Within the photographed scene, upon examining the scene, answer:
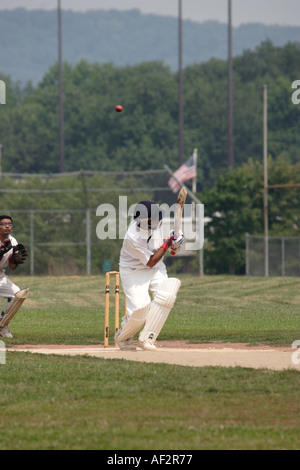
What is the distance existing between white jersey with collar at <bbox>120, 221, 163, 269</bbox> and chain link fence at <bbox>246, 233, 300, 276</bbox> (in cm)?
2422

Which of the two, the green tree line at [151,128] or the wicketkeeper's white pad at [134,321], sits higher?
the green tree line at [151,128]

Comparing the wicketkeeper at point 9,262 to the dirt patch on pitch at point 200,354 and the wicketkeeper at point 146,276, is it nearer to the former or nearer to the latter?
the dirt patch on pitch at point 200,354

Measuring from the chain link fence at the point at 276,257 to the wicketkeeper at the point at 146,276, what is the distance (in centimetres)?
2420

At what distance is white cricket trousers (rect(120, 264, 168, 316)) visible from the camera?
12219 millimetres

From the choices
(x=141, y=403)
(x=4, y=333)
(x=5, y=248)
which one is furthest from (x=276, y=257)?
(x=141, y=403)

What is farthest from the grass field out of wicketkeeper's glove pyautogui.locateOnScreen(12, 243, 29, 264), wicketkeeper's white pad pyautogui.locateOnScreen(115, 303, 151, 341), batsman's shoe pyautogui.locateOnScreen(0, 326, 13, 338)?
wicketkeeper's glove pyautogui.locateOnScreen(12, 243, 29, 264)

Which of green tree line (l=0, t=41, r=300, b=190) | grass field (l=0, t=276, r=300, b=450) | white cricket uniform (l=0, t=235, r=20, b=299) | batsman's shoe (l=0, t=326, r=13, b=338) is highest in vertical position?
green tree line (l=0, t=41, r=300, b=190)

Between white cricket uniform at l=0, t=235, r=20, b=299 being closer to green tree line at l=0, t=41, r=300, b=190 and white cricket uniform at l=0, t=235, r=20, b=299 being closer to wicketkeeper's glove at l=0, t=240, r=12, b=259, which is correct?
wicketkeeper's glove at l=0, t=240, r=12, b=259

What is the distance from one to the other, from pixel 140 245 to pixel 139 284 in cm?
55

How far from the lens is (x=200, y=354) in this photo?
471 inches

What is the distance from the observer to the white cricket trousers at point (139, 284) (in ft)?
40.1

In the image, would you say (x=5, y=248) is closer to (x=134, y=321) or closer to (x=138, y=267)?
(x=138, y=267)

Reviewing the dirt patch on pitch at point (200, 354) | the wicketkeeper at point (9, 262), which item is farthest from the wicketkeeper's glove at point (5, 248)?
the dirt patch on pitch at point (200, 354)

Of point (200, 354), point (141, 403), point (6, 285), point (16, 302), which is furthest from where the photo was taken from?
point (6, 285)
